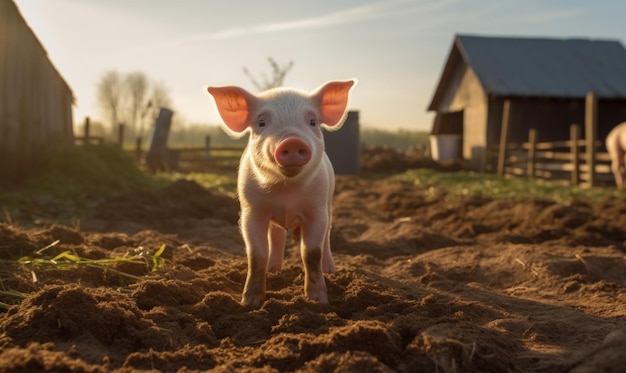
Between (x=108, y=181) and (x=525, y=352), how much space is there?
9.97 meters

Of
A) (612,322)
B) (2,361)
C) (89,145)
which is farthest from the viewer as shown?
(89,145)

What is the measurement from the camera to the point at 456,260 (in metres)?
4.97

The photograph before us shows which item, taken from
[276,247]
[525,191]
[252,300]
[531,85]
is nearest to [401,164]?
[531,85]

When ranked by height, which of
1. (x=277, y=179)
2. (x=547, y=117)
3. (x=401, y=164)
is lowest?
(x=401, y=164)

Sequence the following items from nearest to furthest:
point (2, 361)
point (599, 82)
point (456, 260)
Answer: point (2, 361) < point (456, 260) < point (599, 82)

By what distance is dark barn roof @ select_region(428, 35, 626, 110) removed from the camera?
20438 mm

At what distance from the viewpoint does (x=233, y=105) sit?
3.65m

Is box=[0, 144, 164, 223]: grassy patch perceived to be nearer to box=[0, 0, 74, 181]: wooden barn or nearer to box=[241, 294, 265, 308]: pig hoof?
box=[0, 0, 74, 181]: wooden barn

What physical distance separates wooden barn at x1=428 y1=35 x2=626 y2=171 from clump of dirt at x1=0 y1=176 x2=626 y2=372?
48.4 ft

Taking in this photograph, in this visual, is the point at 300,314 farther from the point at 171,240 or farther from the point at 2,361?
the point at 171,240

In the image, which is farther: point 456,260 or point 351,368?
point 456,260

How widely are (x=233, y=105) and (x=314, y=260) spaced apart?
43.3 inches

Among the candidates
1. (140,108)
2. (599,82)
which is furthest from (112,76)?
(599,82)

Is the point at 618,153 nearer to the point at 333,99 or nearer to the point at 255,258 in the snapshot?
the point at 333,99
